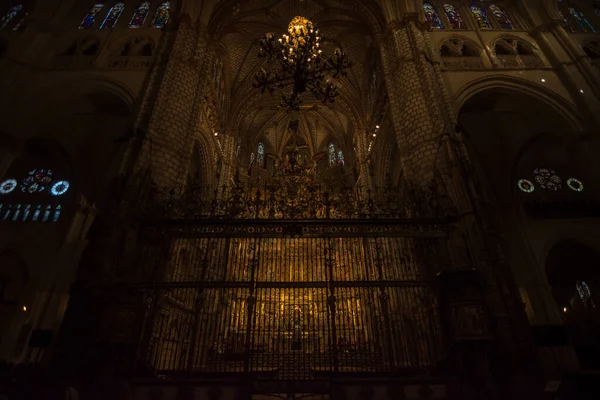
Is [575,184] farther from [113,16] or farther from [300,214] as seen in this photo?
[113,16]

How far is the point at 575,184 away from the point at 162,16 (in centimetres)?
2047

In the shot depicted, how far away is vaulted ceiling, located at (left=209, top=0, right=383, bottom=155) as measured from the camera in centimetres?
1585

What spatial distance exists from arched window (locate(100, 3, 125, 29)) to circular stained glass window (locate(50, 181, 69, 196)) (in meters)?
7.20

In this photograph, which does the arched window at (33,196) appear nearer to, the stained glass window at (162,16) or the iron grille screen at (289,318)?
the stained glass window at (162,16)

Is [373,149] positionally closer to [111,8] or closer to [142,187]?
[142,187]

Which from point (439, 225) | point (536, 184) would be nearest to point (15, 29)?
point (439, 225)

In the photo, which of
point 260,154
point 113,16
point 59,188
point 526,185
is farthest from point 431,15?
point 59,188

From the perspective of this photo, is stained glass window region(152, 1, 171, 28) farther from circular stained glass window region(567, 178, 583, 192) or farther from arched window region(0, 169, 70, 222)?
circular stained glass window region(567, 178, 583, 192)

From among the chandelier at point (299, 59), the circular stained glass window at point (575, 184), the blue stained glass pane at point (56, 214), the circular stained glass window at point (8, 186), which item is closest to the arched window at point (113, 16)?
Result: the circular stained glass window at point (8, 186)

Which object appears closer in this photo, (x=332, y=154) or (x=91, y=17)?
(x=91, y=17)

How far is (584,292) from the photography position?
15320 millimetres

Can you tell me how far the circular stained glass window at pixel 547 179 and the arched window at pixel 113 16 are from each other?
812 inches

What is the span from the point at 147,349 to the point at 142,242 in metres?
2.44

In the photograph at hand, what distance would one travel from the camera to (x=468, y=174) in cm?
887
